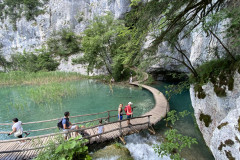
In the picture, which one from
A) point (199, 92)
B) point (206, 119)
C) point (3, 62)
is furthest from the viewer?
point (3, 62)

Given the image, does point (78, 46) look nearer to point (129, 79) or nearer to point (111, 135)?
point (129, 79)

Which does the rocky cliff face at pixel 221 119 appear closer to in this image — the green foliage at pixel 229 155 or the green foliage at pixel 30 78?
the green foliage at pixel 229 155

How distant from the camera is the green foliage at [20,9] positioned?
106 ft

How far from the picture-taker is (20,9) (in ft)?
111

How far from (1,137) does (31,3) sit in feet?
129

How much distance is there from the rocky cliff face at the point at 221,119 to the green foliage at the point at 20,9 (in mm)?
40813

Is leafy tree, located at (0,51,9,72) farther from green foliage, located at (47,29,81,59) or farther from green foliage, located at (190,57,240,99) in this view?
green foliage, located at (190,57,240,99)

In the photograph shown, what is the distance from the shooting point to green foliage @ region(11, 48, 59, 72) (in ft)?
89.7

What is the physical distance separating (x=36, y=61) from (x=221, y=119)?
1325 inches

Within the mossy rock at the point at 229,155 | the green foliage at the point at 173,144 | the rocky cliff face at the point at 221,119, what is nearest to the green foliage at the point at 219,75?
the rocky cliff face at the point at 221,119

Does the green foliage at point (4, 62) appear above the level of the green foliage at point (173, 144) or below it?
above

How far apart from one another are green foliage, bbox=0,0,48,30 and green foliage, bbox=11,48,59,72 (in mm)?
10160

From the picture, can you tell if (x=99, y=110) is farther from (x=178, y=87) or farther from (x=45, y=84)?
(x=45, y=84)

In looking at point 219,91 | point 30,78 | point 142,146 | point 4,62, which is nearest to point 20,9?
point 4,62
